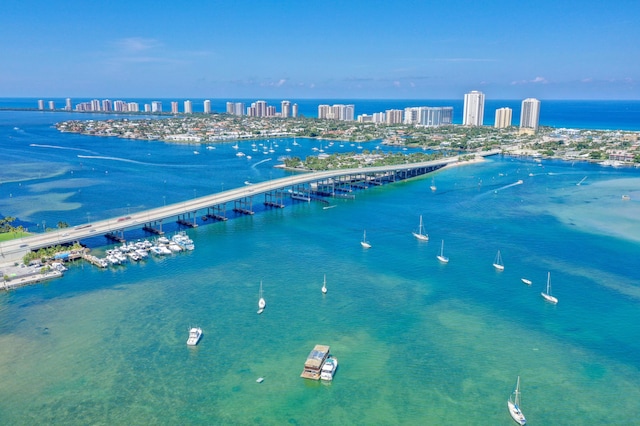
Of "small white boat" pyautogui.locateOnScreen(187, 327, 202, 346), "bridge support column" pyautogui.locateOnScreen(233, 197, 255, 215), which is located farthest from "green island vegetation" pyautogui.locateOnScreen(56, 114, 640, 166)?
"small white boat" pyautogui.locateOnScreen(187, 327, 202, 346)

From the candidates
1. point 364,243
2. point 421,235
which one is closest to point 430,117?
point 421,235

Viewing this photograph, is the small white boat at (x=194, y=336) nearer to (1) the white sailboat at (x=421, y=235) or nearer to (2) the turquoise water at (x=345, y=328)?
(2) the turquoise water at (x=345, y=328)

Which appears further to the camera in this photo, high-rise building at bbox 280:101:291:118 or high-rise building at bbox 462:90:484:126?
high-rise building at bbox 280:101:291:118

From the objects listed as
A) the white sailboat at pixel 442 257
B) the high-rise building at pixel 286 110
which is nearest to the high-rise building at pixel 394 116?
the high-rise building at pixel 286 110

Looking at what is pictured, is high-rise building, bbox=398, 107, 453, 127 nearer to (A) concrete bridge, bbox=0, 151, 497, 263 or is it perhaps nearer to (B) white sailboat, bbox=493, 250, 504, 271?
(A) concrete bridge, bbox=0, 151, 497, 263

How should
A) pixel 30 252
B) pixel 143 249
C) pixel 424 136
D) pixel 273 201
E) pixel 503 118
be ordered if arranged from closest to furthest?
pixel 30 252
pixel 143 249
pixel 273 201
pixel 424 136
pixel 503 118

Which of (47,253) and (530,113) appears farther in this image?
(530,113)

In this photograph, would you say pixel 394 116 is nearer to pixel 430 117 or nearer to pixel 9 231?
pixel 430 117

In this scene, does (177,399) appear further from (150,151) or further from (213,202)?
(150,151)
